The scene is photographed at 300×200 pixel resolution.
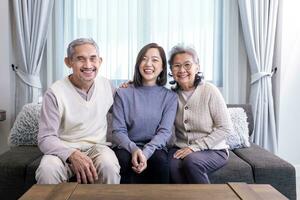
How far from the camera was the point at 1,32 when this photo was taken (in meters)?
2.75

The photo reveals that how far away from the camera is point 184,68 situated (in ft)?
6.63

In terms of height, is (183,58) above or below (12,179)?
above

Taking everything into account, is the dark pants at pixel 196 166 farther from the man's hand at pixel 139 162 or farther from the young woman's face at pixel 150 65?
the young woman's face at pixel 150 65

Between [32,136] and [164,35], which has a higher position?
[164,35]

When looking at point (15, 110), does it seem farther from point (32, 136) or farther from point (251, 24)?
point (251, 24)

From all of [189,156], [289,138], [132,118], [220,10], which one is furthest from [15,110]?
[289,138]

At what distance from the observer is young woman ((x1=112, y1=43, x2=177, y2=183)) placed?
6.10 ft

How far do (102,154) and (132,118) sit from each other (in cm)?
32

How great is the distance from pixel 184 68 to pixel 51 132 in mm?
823

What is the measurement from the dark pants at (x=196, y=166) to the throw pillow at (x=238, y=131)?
1.45 ft

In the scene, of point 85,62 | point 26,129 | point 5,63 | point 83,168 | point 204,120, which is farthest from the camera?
point 5,63

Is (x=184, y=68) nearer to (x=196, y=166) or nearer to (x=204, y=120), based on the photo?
(x=204, y=120)

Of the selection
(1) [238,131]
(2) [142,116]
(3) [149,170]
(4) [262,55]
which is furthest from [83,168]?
(4) [262,55]

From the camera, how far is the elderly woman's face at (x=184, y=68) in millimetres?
2023
